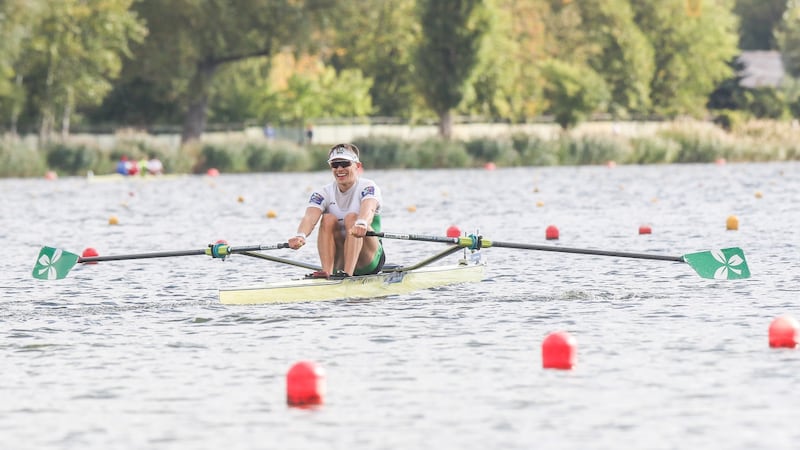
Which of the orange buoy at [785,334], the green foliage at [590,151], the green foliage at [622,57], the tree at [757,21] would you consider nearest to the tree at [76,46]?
the green foliage at [590,151]

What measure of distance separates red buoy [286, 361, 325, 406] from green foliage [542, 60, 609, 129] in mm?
66869

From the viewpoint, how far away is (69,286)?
1700 cm

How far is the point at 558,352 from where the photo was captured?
10.6 m

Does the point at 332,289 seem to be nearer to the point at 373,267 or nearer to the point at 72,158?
the point at 373,267

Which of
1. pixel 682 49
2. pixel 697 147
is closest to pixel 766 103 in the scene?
pixel 682 49

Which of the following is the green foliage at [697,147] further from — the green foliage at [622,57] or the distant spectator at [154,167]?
the green foliage at [622,57]

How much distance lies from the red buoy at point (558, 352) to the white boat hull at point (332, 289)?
4618mm

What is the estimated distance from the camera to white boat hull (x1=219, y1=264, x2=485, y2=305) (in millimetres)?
14758

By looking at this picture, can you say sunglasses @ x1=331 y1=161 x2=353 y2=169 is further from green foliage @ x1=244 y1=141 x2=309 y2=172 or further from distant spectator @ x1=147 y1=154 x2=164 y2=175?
green foliage @ x1=244 y1=141 x2=309 y2=172

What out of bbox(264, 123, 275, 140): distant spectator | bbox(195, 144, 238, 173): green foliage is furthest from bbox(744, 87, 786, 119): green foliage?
bbox(195, 144, 238, 173): green foliage

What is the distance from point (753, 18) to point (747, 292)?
129 m

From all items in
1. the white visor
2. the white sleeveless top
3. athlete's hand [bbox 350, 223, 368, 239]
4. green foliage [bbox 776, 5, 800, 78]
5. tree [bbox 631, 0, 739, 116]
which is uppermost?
green foliage [bbox 776, 5, 800, 78]

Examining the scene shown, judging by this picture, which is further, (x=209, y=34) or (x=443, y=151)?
(x=209, y=34)

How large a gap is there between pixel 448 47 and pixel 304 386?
54827 millimetres
